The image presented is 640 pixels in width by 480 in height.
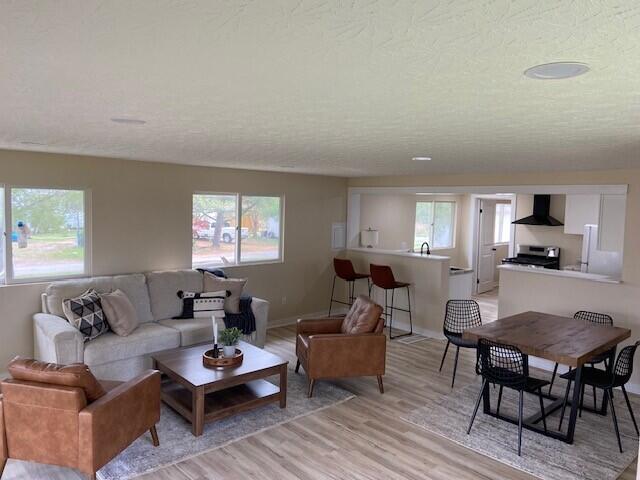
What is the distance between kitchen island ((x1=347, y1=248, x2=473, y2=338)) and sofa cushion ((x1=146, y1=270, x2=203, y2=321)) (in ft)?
9.93

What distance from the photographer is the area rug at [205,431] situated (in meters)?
3.42

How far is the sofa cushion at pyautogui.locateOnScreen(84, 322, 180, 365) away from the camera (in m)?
4.46

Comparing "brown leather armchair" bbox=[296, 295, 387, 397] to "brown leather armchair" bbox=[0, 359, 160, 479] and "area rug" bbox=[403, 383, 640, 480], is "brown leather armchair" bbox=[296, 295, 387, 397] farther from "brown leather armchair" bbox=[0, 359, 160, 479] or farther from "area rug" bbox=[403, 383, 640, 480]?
"brown leather armchair" bbox=[0, 359, 160, 479]

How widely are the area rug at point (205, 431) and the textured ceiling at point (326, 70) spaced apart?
231 centimetres

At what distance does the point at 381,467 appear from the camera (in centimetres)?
351

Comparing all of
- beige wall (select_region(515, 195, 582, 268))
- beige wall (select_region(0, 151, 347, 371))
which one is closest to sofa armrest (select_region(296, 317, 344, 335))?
beige wall (select_region(0, 151, 347, 371))

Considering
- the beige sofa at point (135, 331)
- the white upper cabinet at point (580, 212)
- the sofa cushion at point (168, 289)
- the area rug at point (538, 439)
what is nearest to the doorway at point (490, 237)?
the white upper cabinet at point (580, 212)

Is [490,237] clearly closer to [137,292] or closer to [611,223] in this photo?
[611,223]

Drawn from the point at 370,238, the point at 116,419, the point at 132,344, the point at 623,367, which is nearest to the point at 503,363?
the point at 623,367

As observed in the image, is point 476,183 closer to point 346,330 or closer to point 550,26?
point 346,330

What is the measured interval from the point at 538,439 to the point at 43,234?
16.9 ft

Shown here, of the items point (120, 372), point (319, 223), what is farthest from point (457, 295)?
point (120, 372)

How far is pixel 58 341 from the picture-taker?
4223 millimetres

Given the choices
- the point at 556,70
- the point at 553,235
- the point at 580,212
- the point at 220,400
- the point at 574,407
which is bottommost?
the point at 220,400
